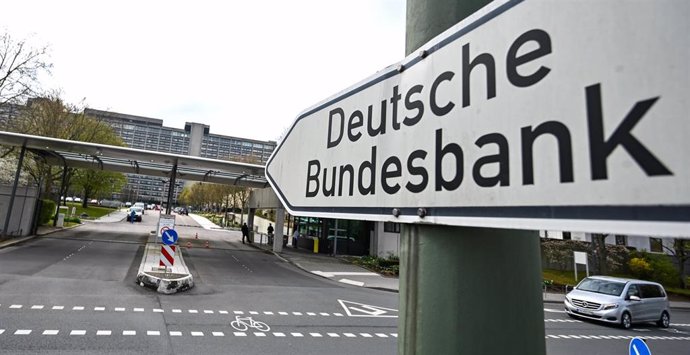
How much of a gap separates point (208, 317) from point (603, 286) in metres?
13.3

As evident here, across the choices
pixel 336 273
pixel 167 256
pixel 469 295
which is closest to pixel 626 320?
pixel 336 273

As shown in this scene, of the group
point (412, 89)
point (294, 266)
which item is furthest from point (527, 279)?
point (294, 266)

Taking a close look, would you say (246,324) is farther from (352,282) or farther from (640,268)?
(640,268)

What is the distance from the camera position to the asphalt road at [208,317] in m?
6.15

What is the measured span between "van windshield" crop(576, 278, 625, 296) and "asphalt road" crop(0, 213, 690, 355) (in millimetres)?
1282

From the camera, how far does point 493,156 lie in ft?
3.13

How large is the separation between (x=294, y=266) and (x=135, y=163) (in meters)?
13.8

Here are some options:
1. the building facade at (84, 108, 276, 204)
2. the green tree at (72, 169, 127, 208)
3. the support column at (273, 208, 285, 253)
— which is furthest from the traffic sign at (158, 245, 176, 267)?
the building facade at (84, 108, 276, 204)

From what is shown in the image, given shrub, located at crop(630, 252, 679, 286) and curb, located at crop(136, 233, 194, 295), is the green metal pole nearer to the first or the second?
curb, located at crop(136, 233, 194, 295)

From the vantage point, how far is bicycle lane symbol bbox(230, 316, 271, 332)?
7355 millimetres

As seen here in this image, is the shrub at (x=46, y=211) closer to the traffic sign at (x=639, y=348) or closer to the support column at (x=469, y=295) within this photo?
the support column at (x=469, y=295)

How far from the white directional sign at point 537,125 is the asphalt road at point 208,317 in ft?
1.60

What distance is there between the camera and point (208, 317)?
26.1 ft

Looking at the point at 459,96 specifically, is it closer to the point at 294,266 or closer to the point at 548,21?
the point at 548,21
